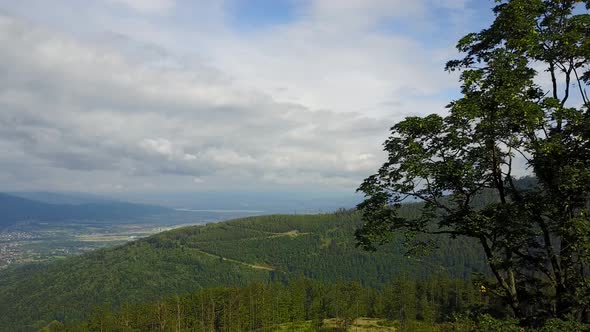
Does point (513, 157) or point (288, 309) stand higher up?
point (513, 157)

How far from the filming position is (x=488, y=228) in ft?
46.6

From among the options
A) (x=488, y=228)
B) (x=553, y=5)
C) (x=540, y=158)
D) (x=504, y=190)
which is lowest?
(x=488, y=228)

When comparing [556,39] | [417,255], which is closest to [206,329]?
[417,255]

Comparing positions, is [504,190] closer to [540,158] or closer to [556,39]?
[540,158]

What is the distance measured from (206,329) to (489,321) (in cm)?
10533

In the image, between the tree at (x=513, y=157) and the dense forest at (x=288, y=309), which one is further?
the dense forest at (x=288, y=309)

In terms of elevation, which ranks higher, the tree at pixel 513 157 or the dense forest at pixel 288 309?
the tree at pixel 513 157

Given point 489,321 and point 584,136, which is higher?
point 584,136

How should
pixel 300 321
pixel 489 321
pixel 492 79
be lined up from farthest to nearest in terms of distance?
pixel 300 321 < pixel 492 79 < pixel 489 321

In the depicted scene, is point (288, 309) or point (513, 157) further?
point (288, 309)

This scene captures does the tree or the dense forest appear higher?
the tree

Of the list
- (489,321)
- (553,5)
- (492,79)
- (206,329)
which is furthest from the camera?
(206,329)

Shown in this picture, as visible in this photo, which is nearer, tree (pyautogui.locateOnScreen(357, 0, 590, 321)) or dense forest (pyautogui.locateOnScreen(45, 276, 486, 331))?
tree (pyautogui.locateOnScreen(357, 0, 590, 321))

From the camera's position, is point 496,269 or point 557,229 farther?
point 496,269
